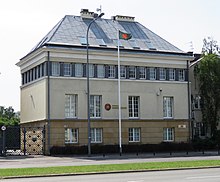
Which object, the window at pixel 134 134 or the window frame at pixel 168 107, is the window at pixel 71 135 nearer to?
the window at pixel 134 134

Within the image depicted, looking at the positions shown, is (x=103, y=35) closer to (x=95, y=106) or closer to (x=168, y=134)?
(x=95, y=106)

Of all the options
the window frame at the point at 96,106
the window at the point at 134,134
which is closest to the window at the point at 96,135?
the window frame at the point at 96,106

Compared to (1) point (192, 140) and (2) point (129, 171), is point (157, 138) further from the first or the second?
(2) point (129, 171)

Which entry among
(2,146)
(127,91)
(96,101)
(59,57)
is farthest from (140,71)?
(2,146)

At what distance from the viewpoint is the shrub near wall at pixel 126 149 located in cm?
4300

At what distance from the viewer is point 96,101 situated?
4619cm

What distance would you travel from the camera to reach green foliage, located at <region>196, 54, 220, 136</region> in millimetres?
52844

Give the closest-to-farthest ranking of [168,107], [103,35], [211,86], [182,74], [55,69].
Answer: [55,69]
[103,35]
[168,107]
[182,74]
[211,86]

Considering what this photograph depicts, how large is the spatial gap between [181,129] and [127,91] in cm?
749

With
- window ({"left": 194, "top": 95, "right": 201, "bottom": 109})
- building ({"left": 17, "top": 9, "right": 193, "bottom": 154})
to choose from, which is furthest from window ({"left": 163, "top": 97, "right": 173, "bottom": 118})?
window ({"left": 194, "top": 95, "right": 201, "bottom": 109})

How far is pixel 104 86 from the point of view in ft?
152

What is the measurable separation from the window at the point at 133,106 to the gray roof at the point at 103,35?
5.29m

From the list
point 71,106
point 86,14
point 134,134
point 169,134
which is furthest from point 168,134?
point 86,14

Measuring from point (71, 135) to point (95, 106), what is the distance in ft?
12.5
